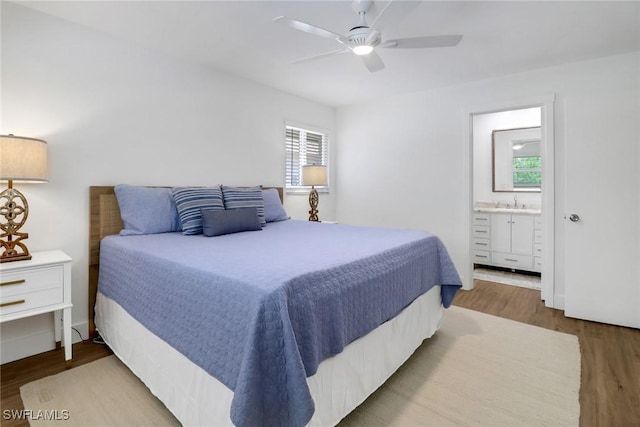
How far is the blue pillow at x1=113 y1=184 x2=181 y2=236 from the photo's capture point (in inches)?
97.4

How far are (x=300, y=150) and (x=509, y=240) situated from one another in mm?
3198

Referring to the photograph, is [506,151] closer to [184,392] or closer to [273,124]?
[273,124]

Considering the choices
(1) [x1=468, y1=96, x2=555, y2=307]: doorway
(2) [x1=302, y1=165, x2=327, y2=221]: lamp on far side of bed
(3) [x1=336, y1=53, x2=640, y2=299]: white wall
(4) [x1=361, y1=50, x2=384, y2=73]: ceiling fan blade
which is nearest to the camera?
(4) [x1=361, y1=50, x2=384, y2=73]: ceiling fan blade

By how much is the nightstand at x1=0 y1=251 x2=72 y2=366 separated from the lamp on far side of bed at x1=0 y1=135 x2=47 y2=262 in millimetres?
144

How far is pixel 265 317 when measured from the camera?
1126 millimetres

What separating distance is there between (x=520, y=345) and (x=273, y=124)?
11.1 ft

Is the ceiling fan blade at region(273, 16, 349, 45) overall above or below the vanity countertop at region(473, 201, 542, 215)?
above

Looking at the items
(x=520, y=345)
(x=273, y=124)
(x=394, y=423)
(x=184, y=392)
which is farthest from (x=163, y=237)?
(x=520, y=345)

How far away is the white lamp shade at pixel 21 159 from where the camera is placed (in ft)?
6.21

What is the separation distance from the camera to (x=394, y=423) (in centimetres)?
158

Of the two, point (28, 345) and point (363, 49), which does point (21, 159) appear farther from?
point (363, 49)

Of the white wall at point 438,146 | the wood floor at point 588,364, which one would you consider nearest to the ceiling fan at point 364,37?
the white wall at point 438,146

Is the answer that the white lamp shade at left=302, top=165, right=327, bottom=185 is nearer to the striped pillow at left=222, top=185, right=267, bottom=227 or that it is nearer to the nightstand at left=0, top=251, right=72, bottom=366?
the striped pillow at left=222, top=185, right=267, bottom=227

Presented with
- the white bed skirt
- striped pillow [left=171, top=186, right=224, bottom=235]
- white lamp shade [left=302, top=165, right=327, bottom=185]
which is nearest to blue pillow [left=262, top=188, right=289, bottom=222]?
striped pillow [left=171, top=186, right=224, bottom=235]
